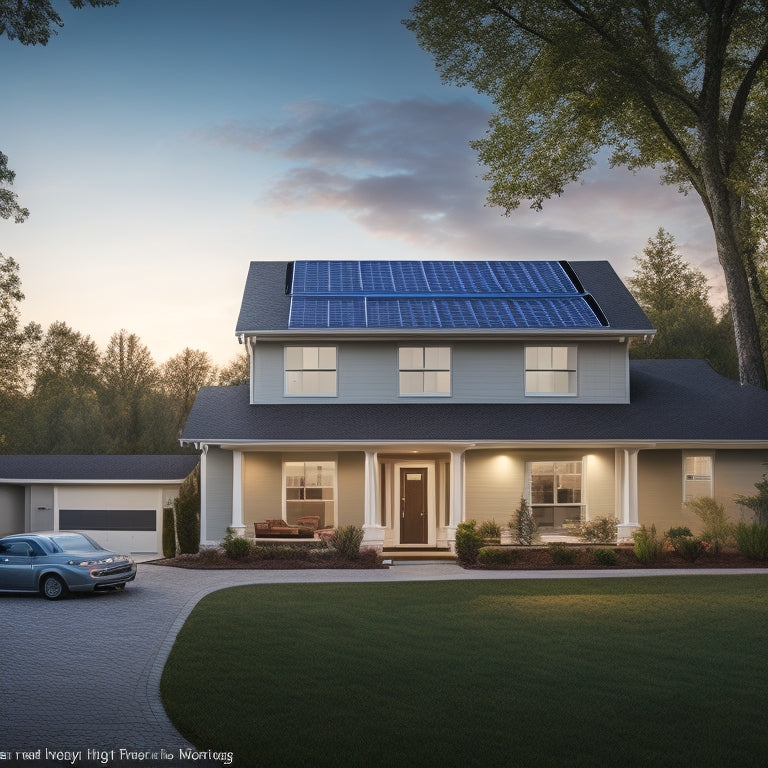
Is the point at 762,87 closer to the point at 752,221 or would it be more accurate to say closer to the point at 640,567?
the point at 752,221

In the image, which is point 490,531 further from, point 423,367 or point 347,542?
point 423,367

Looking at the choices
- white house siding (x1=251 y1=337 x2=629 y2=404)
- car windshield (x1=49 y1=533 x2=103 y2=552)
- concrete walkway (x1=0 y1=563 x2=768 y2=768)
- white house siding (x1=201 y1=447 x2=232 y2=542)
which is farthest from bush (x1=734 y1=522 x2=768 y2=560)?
car windshield (x1=49 y1=533 x2=103 y2=552)

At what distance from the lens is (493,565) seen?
21.6m

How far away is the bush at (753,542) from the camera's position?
70.9ft

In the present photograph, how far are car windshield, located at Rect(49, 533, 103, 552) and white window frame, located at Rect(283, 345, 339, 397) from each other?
7.99 m

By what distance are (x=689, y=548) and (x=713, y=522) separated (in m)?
1.95

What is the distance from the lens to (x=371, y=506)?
23.7m

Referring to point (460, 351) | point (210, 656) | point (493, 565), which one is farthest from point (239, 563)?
point (210, 656)

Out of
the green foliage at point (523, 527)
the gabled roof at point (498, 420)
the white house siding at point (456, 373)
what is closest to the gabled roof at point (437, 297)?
the white house siding at point (456, 373)

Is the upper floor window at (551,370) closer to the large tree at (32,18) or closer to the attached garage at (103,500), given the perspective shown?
the attached garage at (103,500)

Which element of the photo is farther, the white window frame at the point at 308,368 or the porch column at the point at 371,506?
the white window frame at the point at 308,368

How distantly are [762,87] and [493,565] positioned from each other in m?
23.9

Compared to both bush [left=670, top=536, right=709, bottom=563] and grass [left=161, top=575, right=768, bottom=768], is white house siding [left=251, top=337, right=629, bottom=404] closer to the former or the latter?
bush [left=670, top=536, right=709, bottom=563]

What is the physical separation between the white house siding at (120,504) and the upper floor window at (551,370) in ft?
40.7
